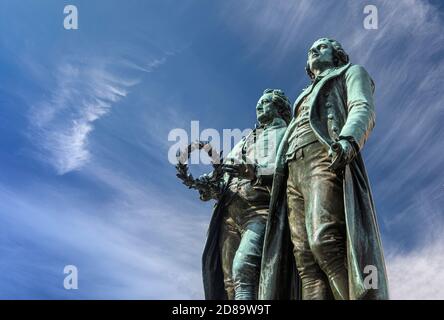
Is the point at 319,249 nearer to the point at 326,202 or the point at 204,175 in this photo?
the point at 326,202

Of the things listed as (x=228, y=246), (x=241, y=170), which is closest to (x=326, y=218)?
(x=241, y=170)

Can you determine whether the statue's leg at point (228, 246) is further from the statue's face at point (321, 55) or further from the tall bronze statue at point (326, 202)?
the statue's face at point (321, 55)

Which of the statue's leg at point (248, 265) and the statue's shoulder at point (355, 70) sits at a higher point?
the statue's shoulder at point (355, 70)

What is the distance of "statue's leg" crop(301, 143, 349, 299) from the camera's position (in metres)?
8.20

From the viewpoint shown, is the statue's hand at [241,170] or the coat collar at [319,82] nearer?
the coat collar at [319,82]

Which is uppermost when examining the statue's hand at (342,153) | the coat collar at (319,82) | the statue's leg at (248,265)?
the coat collar at (319,82)

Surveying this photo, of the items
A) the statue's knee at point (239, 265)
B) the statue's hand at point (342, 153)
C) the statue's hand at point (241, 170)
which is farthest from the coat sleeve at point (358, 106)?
the statue's knee at point (239, 265)

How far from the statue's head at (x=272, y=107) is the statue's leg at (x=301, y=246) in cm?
240

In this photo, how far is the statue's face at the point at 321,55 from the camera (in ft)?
33.0

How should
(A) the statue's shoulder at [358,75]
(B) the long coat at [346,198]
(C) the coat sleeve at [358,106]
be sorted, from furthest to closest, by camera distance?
(A) the statue's shoulder at [358,75] < (C) the coat sleeve at [358,106] < (B) the long coat at [346,198]
